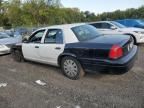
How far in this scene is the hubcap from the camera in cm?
519

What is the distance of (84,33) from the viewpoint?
5426 millimetres

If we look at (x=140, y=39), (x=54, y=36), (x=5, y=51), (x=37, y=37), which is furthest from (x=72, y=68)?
(x=140, y=39)

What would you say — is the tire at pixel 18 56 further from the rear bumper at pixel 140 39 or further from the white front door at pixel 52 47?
the rear bumper at pixel 140 39

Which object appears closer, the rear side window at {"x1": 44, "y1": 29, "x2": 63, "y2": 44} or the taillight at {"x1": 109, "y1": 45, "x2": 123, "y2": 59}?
the taillight at {"x1": 109, "y1": 45, "x2": 123, "y2": 59}

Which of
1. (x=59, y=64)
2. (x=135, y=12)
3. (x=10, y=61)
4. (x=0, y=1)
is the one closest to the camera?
(x=59, y=64)

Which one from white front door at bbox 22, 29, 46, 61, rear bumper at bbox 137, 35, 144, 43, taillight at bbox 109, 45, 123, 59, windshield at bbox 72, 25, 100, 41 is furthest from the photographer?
rear bumper at bbox 137, 35, 144, 43

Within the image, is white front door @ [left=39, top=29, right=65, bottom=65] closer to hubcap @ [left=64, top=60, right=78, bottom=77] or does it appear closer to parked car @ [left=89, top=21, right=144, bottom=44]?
hubcap @ [left=64, top=60, right=78, bottom=77]

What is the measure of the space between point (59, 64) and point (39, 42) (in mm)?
1130

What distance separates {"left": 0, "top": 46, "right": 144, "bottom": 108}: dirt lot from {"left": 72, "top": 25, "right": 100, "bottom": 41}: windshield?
1124 millimetres

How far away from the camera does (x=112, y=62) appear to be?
14.5ft

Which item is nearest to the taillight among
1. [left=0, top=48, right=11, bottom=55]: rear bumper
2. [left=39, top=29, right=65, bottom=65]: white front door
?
[left=39, top=29, right=65, bottom=65]: white front door

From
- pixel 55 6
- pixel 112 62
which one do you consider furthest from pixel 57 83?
pixel 55 6

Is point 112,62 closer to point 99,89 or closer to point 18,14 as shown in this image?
point 99,89

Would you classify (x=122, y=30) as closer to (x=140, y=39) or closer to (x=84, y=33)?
(x=140, y=39)
